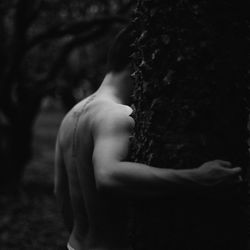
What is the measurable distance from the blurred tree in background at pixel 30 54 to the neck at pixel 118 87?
24.1ft

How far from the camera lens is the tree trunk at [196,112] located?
2092 millimetres

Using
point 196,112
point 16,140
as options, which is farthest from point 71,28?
point 196,112

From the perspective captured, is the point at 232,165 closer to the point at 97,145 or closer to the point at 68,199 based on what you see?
the point at 97,145

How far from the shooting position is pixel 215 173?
77.5 inches

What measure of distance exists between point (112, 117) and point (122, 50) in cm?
50

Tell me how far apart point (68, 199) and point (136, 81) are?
3.09 ft

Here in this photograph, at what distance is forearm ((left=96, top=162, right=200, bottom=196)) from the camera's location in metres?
1.96

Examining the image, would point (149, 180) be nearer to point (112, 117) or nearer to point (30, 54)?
point (112, 117)

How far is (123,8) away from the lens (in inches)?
456

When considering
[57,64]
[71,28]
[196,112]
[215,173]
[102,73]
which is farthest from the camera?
[102,73]

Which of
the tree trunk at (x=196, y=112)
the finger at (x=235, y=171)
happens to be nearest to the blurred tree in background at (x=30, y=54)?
the tree trunk at (x=196, y=112)

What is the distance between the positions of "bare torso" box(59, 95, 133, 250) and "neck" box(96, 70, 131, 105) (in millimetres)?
65

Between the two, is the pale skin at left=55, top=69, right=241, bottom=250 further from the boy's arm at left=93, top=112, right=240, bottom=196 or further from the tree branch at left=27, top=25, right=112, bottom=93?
the tree branch at left=27, top=25, right=112, bottom=93

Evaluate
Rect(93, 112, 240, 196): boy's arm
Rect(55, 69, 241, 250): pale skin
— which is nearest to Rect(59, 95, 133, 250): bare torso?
Rect(55, 69, 241, 250): pale skin
